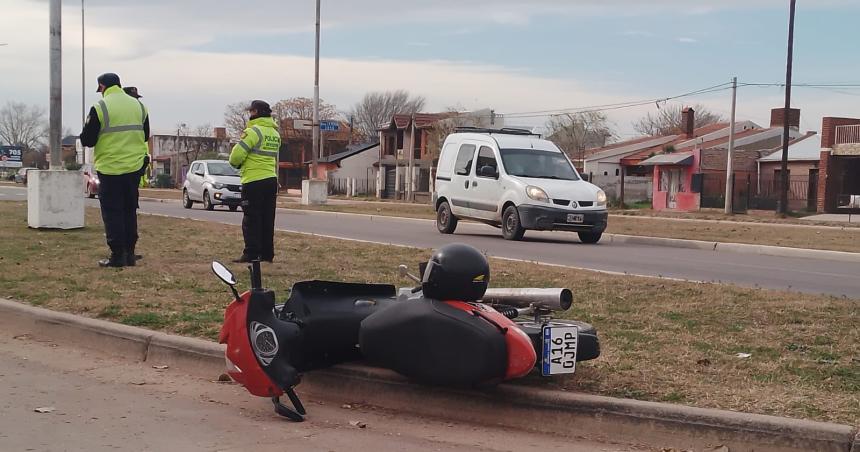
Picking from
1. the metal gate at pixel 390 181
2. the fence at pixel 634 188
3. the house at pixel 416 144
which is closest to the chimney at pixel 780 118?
the fence at pixel 634 188

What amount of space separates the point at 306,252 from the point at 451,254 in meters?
7.15

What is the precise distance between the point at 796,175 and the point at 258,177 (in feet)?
136

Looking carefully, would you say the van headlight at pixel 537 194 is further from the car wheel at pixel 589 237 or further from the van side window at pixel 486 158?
the car wheel at pixel 589 237

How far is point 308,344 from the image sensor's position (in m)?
5.53

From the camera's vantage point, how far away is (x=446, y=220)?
19.5 m

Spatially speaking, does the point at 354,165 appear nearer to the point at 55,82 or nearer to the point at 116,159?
the point at 55,82

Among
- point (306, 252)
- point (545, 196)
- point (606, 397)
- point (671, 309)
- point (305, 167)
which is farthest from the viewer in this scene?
point (305, 167)

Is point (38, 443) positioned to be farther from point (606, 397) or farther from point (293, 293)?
point (606, 397)

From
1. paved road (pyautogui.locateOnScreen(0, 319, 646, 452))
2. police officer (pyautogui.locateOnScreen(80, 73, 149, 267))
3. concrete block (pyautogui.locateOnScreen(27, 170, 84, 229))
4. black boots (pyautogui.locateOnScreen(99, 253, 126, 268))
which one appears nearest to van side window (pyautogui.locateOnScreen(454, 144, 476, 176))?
concrete block (pyautogui.locateOnScreen(27, 170, 84, 229))

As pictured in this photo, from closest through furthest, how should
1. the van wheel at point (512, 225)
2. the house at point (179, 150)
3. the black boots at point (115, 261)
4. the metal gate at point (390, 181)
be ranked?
the black boots at point (115, 261)
the van wheel at point (512, 225)
the metal gate at point (390, 181)
the house at point (179, 150)

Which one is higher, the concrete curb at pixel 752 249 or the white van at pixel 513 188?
the white van at pixel 513 188

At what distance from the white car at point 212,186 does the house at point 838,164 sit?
2668 cm

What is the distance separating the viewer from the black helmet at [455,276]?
5062 millimetres

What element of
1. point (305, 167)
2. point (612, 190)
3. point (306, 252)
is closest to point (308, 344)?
point (306, 252)
